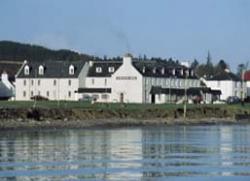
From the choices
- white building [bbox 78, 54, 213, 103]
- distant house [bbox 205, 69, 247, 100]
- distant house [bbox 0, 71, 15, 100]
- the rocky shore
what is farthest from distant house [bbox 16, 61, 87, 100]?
the rocky shore

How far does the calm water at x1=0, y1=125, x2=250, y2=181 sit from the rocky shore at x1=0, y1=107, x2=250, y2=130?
23.0 m

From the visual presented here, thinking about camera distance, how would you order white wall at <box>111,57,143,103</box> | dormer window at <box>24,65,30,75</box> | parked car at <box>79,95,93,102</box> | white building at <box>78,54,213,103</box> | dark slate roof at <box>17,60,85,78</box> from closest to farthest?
parked car at <box>79,95,93,102</box> → white wall at <box>111,57,143,103</box> → white building at <box>78,54,213,103</box> → dark slate roof at <box>17,60,85,78</box> → dormer window at <box>24,65,30,75</box>

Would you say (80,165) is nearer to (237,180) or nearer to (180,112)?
(237,180)

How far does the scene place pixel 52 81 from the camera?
144m

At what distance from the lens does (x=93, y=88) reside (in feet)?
462

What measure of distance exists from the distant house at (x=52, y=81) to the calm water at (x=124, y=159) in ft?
265

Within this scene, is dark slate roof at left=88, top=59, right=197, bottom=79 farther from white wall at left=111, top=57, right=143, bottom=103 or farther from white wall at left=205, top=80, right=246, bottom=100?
white wall at left=205, top=80, right=246, bottom=100

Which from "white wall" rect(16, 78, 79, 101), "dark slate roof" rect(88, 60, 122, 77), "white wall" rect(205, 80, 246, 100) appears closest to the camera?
"white wall" rect(16, 78, 79, 101)

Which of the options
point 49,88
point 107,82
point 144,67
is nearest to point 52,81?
point 49,88

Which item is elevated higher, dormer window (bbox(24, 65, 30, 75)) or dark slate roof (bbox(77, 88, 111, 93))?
dormer window (bbox(24, 65, 30, 75))

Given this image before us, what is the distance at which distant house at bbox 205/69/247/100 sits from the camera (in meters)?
166

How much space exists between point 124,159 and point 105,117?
52.5 m

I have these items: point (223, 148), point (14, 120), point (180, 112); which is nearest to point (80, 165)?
point (223, 148)

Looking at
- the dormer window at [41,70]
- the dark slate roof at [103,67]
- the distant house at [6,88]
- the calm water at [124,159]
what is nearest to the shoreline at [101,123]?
the calm water at [124,159]
